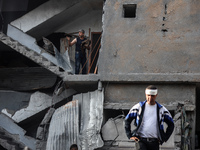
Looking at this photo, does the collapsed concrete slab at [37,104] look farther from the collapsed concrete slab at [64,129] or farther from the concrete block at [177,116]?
the concrete block at [177,116]

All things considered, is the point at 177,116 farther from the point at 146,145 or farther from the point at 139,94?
the point at 146,145

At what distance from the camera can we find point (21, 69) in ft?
71.6

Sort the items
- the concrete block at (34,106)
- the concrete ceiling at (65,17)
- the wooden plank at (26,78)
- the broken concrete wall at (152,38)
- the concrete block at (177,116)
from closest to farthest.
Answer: the concrete block at (177,116), the broken concrete wall at (152,38), the concrete block at (34,106), the concrete ceiling at (65,17), the wooden plank at (26,78)

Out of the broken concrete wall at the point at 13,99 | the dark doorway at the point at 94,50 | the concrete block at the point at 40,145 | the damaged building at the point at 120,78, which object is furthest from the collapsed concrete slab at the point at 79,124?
the broken concrete wall at the point at 13,99

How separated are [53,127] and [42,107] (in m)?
3.55

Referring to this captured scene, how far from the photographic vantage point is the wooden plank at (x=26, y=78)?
21.4m

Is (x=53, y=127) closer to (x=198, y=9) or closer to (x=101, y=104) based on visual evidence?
(x=101, y=104)

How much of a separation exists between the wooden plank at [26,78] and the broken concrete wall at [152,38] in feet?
14.1

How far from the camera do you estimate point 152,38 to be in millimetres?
17625

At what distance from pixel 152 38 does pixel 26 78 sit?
6325mm

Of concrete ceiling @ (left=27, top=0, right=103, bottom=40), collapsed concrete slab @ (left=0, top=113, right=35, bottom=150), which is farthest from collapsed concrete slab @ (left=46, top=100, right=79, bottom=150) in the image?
concrete ceiling @ (left=27, top=0, right=103, bottom=40)

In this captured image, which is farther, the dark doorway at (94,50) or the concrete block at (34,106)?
the dark doorway at (94,50)

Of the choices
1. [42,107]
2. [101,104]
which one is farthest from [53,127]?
[42,107]

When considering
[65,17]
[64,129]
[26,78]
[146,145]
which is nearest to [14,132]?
[64,129]
